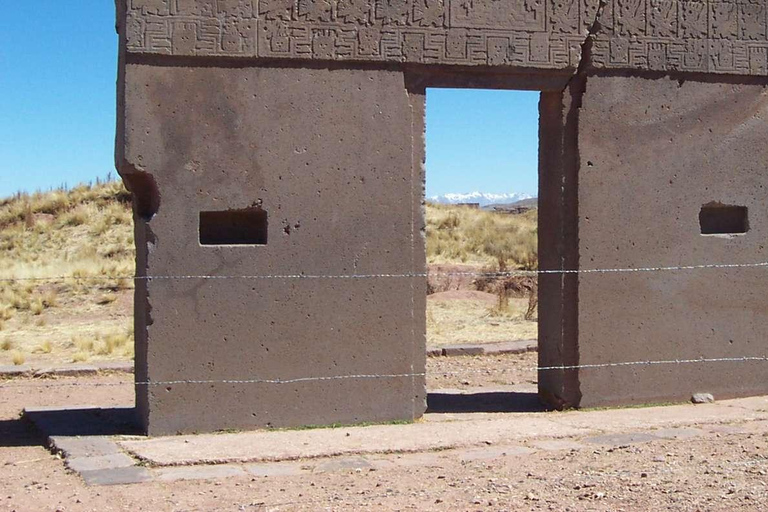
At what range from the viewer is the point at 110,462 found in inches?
231

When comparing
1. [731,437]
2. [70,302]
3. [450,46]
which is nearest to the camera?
[731,437]

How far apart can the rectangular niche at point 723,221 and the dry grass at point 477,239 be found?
42.5 feet

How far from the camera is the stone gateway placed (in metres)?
6.73

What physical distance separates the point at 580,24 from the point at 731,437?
119 inches

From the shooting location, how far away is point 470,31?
7148 mm

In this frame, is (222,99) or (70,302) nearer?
(222,99)

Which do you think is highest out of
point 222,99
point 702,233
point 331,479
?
point 222,99

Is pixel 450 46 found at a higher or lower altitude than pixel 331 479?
higher

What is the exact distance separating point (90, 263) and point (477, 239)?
1002cm

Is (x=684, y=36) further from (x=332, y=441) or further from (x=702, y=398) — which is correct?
(x=332, y=441)

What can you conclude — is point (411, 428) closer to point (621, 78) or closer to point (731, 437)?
point (731, 437)

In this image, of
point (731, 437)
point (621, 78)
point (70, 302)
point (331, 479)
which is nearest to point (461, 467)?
point (331, 479)

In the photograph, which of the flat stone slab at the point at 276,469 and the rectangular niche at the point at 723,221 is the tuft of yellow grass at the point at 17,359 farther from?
the rectangular niche at the point at 723,221

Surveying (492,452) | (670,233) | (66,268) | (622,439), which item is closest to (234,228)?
(492,452)
